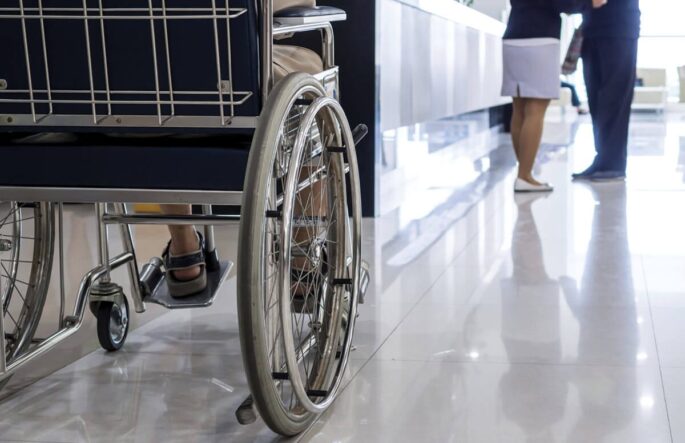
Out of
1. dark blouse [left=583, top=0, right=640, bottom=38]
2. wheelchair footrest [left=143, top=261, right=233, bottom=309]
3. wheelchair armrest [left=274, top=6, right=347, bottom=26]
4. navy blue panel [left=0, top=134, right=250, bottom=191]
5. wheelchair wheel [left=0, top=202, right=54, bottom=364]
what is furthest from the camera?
dark blouse [left=583, top=0, right=640, bottom=38]

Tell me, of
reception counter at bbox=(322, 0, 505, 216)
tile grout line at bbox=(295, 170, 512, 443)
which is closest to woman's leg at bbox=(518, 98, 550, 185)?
reception counter at bbox=(322, 0, 505, 216)

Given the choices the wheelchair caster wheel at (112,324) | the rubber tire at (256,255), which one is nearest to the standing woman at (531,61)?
the wheelchair caster wheel at (112,324)

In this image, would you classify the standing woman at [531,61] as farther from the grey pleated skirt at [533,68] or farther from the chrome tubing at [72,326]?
the chrome tubing at [72,326]

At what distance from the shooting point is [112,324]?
72.4 inches

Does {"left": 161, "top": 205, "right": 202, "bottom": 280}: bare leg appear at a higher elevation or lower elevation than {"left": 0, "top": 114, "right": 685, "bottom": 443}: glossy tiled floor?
higher

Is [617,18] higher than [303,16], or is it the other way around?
[303,16]

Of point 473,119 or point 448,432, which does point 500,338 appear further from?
point 473,119

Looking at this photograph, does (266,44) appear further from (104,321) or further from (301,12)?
(104,321)

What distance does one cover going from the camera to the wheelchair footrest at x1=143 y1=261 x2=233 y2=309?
1795 mm

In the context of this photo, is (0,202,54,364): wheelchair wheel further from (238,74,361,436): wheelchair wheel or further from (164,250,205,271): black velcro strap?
(238,74,361,436): wheelchair wheel

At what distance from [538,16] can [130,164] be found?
10.2ft

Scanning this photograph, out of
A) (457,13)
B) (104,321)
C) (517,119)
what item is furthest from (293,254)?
(457,13)

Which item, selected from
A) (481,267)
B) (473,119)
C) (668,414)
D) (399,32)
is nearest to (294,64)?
(668,414)

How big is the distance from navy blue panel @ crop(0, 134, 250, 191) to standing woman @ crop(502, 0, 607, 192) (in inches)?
118
